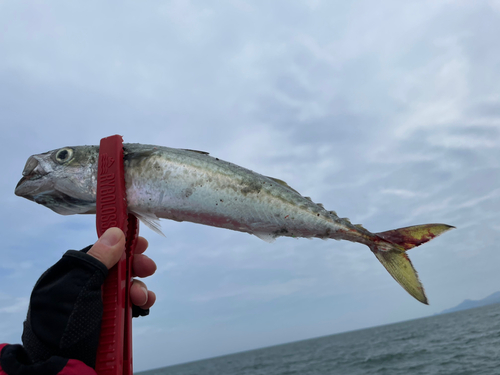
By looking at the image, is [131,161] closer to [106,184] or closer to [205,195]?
[106,184]

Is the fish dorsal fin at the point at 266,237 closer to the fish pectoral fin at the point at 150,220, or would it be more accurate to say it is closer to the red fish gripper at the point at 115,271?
the fish pectoral fin at the point at 150,220

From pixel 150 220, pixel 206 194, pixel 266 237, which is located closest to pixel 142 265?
pixel 150 220

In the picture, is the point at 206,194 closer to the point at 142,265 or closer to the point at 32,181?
the point at 142,265

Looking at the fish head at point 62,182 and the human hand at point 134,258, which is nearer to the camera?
the human hand at point 134,258

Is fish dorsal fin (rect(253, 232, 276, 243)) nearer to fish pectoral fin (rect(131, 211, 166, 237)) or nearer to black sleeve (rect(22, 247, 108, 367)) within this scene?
fish pectoral fin (rect(131, 211, 166, 237))

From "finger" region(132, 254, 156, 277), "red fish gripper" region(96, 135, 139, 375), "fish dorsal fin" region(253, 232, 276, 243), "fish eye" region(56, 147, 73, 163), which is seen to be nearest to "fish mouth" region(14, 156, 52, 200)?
"fish eye" region(56, 147, 73, 163)

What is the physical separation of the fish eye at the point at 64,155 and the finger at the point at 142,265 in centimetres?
121

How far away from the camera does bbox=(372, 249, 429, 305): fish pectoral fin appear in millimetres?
3006

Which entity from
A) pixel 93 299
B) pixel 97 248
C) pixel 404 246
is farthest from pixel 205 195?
pixel 404 246

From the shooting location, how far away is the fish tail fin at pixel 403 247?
3.05 m

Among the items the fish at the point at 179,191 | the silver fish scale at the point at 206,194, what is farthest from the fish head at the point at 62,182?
the silver fish scale at the point at 206,194

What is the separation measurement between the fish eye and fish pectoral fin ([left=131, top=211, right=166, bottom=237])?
2.67 ft

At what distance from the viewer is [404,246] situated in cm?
318

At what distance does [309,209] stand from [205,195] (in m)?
1.04
